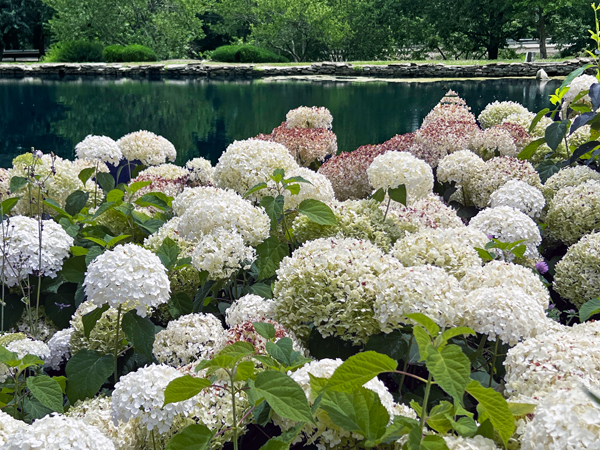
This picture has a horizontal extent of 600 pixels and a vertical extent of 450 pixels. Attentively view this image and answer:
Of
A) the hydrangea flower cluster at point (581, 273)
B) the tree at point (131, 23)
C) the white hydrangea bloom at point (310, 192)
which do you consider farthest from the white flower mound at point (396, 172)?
the tree at point (131, 23)

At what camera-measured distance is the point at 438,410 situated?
988mm

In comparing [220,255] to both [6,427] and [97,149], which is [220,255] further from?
[97,149]

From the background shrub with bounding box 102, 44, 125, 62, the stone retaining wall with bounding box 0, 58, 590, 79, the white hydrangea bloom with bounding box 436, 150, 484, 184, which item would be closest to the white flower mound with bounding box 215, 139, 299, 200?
the white hydrangea bloom with bounding box 436, 150, 484, 184

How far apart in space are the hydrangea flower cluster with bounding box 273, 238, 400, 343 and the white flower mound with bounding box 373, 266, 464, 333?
69 millimetres

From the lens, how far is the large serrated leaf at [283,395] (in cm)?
90

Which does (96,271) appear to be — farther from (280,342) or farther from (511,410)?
(511,410)

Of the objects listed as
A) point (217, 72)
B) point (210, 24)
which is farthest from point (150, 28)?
point (217, 72)

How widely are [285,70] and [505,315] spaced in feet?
75.2

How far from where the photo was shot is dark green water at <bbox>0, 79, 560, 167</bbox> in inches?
326

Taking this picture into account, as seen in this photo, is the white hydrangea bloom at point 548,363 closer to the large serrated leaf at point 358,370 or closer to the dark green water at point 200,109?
the large serrated leaf at point 358,370

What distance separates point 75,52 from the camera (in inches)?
1081

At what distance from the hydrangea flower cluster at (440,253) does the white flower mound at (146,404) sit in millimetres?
884

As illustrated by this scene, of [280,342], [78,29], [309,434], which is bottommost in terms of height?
[309,434]

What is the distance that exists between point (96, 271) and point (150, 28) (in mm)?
32315
